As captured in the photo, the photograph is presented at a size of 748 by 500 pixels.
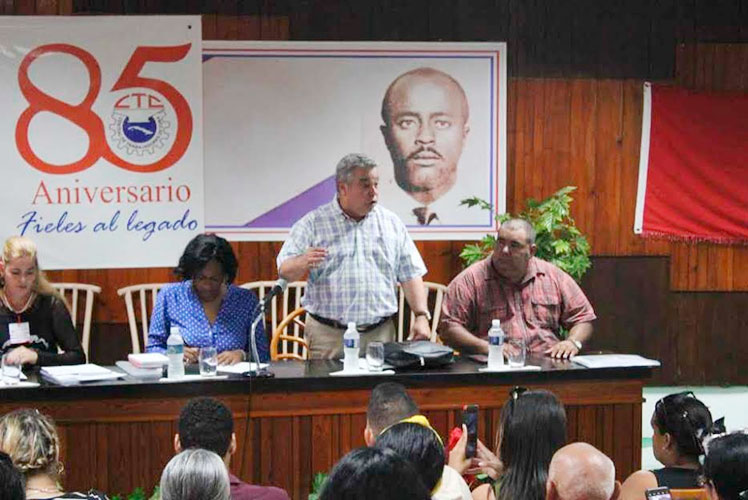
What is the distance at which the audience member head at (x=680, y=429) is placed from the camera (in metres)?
3.58

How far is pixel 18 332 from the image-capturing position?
499 cm

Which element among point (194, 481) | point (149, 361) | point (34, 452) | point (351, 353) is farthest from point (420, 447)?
point (149, 361)

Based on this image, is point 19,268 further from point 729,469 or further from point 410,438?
point 729,469

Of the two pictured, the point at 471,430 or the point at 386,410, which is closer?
the point at 386,410

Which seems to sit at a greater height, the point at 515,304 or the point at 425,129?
the point at 425,129

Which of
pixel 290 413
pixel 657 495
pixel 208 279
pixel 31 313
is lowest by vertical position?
pixel 290 413

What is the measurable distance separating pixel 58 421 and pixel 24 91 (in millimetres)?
2700

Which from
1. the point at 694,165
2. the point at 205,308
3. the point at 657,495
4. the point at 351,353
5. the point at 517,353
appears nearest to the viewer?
the point at 657,495

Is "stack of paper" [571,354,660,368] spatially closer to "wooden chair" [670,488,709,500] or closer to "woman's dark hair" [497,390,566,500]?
"woman's dark hair" [497,390,566,500]

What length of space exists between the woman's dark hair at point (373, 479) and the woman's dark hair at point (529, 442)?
123 centimetres

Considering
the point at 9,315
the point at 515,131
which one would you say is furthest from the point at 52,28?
the point at 515,131

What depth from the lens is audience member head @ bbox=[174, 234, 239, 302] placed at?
4988 mm

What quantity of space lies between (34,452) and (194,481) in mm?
620

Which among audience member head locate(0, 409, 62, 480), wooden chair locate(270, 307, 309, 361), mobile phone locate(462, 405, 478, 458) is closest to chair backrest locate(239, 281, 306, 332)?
wooden chair locate(270, 307, 309, 361)
